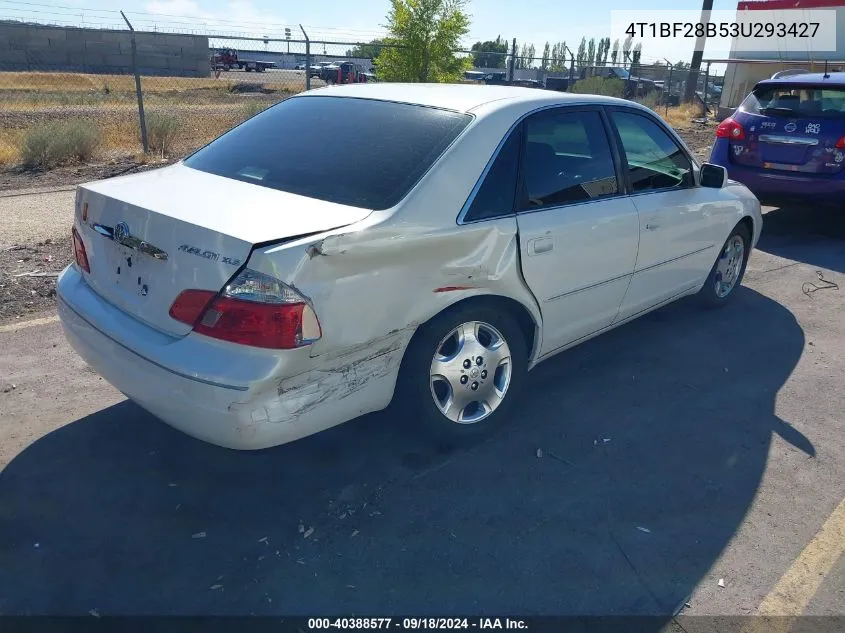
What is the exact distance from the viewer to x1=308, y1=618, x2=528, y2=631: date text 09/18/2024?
2.49 metres

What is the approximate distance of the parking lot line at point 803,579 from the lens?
259 cm

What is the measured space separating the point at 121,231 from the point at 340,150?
1059 mm

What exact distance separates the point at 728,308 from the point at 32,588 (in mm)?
5053

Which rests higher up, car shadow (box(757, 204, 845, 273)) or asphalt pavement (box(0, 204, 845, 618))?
car shadow (box(757, 204, 845, 273))

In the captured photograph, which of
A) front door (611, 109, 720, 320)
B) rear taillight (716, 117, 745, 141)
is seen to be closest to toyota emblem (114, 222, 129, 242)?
front door (611, 109, 720, 320)

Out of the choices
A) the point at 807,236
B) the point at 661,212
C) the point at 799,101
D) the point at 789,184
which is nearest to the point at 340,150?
the point at 661,212

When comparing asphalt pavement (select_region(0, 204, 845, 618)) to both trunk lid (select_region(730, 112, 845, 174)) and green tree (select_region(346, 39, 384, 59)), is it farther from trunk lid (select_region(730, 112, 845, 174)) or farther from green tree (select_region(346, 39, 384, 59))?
green tree (select_region(346, 39, 384, 59))

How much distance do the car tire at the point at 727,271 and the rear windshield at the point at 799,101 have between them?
2.73 metres

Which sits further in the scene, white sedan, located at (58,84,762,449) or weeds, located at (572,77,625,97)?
weeds, located at (572,77,625,97)

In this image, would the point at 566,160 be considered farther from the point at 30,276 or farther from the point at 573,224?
the point at 30,276

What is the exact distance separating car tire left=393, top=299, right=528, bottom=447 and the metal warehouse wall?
28948mm

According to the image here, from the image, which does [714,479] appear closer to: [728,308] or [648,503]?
[648,503]

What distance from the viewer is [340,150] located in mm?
3438

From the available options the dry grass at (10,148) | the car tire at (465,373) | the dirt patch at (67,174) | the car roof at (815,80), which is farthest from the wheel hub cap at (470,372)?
the dry grass at (10,148)
